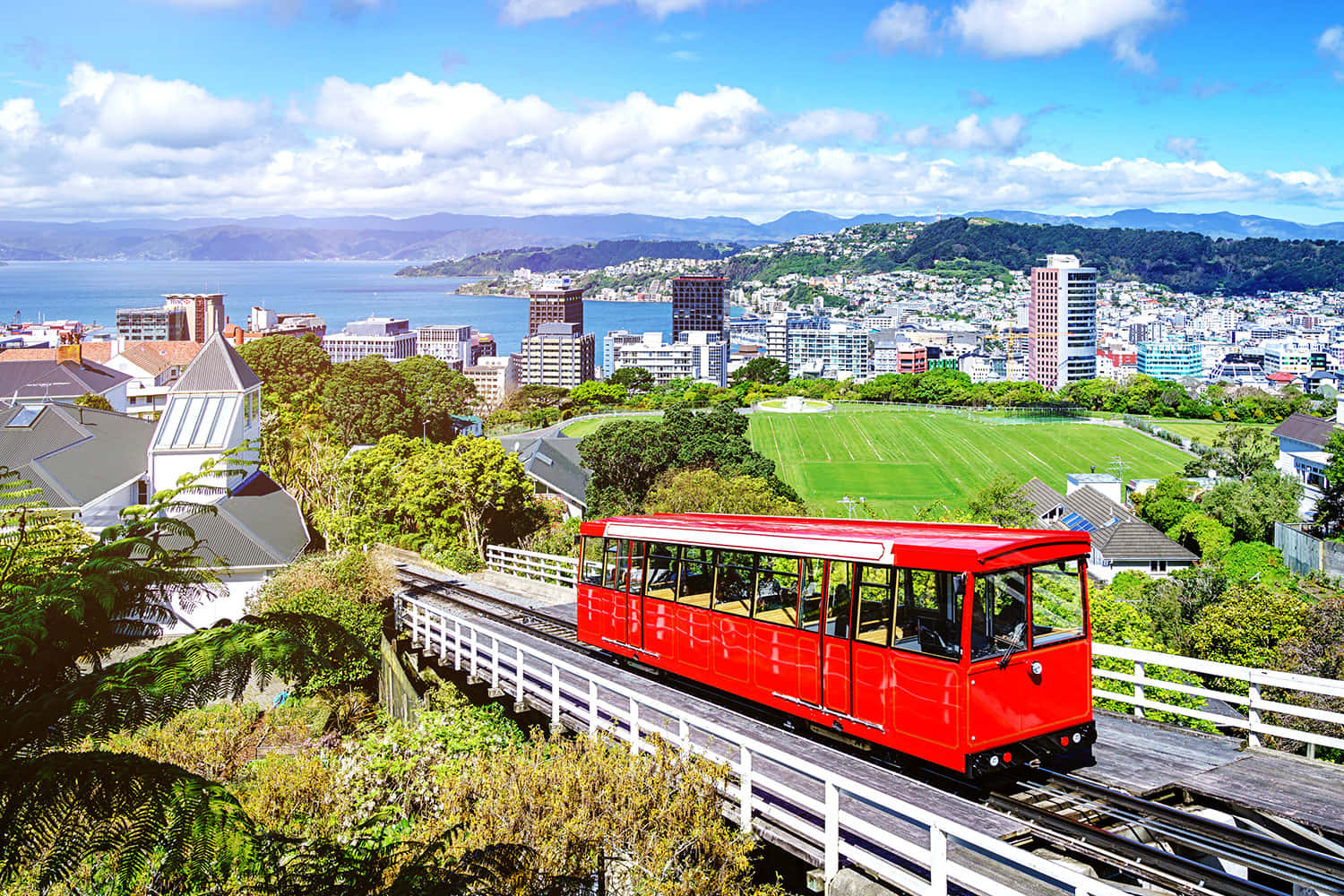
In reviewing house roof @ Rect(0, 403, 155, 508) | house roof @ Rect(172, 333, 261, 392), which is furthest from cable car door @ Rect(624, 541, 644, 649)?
house roof @ Rect(0, 403, 155, 508)

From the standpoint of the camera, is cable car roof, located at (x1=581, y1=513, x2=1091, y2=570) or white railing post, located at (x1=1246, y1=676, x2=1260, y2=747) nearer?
A: cable car roof, located at (x1=581, y1=513, x2=1091, y2=570)

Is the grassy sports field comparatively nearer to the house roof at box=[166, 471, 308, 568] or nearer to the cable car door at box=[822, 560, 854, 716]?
the house roof at box=[166, 471, 308, 568]

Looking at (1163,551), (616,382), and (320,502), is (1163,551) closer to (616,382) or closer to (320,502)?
(320,502)

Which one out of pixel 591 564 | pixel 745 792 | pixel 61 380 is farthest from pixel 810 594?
pixel 61 380

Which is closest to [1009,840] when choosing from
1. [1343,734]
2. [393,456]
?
[1343,734]

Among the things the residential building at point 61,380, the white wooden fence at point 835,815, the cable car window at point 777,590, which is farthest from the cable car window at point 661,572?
the residential building at point 61,380

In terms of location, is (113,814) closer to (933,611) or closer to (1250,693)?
(933,611)

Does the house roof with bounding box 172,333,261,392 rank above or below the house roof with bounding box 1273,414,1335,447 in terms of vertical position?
above
